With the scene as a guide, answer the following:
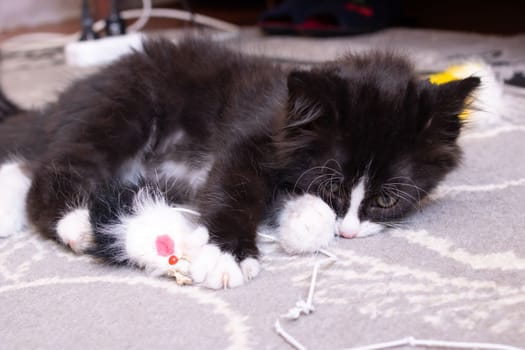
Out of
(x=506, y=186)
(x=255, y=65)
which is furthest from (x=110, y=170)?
(x=506, y=186)

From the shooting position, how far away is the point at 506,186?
164 centimetres

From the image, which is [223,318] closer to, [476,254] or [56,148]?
[476,254]

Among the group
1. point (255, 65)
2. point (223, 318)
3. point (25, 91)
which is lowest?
point (25, 91)

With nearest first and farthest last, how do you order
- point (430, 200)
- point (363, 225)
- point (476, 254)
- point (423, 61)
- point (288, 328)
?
point (288, 328)
point (476, 254)
point (363, 225)
point (430, 200)
point (423, 61)

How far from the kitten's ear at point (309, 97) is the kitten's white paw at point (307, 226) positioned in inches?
8.0

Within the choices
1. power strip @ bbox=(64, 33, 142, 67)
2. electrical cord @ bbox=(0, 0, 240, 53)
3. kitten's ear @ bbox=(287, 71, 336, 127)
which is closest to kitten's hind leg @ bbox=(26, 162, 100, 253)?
kitten's ear @ bbox=(287, 71, 336, 127)

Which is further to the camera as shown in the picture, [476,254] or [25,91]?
[25,91]

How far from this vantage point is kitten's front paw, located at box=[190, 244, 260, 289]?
119 cm

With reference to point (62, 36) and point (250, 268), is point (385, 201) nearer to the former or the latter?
point (250, 268)

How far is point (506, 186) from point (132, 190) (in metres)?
1.07

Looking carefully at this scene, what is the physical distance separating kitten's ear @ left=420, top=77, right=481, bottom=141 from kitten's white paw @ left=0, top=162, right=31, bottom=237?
3.60ft

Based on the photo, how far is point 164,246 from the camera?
1.27 metres

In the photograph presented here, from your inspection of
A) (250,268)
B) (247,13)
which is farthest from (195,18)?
(250,268)

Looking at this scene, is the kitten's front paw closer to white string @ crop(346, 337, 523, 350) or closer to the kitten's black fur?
the kitten's black fur
